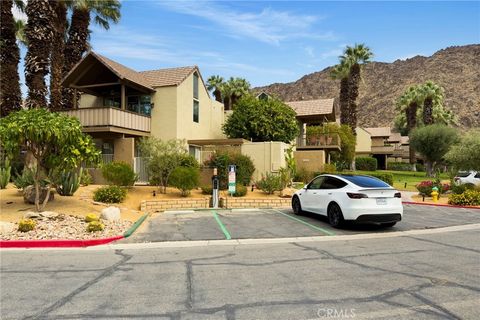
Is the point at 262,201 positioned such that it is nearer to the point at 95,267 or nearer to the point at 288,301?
the point at 95,267

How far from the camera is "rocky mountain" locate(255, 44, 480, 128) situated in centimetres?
12644

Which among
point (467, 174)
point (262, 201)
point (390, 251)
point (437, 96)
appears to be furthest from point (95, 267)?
point (437, 96)

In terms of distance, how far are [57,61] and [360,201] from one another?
21365 millimetres

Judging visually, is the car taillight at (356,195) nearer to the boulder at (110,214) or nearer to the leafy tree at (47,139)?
the boulder at (110,214)

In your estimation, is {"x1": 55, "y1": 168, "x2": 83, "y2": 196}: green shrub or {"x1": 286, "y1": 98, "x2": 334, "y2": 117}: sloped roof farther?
{"x1": 286, "y1": 98, "x2": 334, "y2": 117}: sloped roof

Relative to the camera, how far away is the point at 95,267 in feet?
23.2

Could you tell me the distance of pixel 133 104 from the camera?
2477 centimetres

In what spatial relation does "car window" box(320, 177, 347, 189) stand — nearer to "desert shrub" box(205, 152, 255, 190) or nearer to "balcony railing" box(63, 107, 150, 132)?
"desert shrub" box(205, 152, 255, 190)

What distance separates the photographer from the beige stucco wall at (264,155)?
22141mm

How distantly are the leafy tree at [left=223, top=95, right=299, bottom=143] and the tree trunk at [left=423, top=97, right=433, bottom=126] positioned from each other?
31455 mm

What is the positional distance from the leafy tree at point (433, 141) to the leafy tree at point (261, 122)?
23.9 m

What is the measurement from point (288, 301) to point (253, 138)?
21.9 m

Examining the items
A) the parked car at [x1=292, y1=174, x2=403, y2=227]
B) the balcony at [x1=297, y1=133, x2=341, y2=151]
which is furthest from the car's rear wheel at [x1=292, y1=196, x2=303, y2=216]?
the balcony at [x1=297, y1=133, x2=341, y2=151]

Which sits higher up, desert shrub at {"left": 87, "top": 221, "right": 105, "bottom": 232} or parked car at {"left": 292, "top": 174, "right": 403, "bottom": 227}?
parked car at {"left": 292, "top": 174, "right": 403, "bottom": 227}
